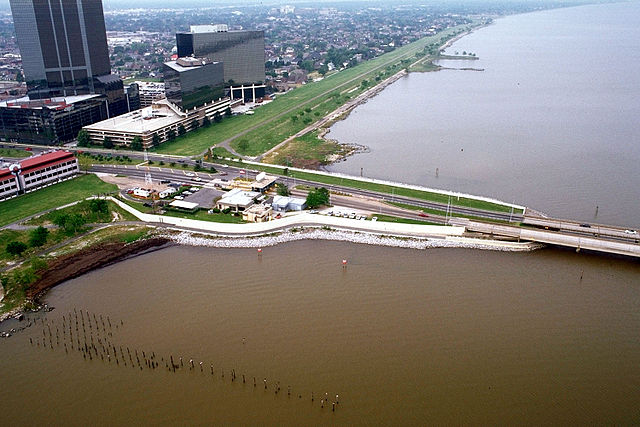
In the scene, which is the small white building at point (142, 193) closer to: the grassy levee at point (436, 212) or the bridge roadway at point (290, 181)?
the bridge roadway at point (290, 181)

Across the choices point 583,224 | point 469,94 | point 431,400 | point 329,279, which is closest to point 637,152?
point 583,224

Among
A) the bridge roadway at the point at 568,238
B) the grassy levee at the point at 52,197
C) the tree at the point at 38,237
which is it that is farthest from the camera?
the grassy levee at the point at 52,197

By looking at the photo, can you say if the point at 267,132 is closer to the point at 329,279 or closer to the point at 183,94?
the point at 183,94

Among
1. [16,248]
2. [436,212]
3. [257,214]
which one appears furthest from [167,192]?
[436,212]

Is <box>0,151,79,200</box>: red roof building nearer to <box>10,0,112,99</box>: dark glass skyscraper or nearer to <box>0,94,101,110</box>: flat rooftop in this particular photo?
<box>0,94,101,110</box>: flat rooftop

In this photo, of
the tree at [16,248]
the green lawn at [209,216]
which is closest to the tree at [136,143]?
the green lawn at [209,216]

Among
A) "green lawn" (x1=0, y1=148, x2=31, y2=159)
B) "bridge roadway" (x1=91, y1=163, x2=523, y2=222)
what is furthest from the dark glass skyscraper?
"bridge roadway" (x1=91, y1=163, x2=523, y2=222)

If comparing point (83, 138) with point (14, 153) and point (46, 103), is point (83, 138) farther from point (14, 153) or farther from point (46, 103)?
point (46, 103)
